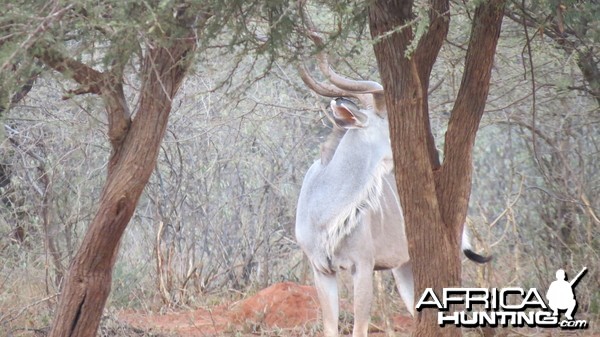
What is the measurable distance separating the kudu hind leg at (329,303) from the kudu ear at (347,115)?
3.74 feet

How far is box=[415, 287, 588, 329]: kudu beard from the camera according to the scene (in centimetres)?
556

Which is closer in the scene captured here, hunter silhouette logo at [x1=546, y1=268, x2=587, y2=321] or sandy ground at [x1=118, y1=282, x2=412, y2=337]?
hunter silhouette logo at [x1=546, y1=268, x2=587, y2=321]

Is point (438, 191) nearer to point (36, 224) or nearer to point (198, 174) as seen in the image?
point (36, 224)

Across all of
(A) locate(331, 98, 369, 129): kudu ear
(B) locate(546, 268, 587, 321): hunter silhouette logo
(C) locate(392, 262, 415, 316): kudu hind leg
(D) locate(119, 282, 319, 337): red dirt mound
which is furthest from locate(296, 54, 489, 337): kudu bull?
(D) locate(119, 282, 319, 337): red dirt mound

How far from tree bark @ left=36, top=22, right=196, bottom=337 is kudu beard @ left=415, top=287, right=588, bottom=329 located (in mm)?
1812

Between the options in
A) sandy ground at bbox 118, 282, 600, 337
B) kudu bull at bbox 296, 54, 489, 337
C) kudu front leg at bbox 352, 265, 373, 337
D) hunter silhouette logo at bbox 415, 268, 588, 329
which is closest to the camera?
hunter silhouette logo at bbox 415, 268, 588, 329

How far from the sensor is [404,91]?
5.41 meters

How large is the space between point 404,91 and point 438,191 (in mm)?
688

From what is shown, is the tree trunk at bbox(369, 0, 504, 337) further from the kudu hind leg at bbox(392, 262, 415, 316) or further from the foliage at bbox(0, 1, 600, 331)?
the kudu hind leg at bbox(392, 262, 415, 316)

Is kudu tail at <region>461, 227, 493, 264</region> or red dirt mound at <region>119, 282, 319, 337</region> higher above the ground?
kudu tail at <region>461, 227, 493, 264</region>

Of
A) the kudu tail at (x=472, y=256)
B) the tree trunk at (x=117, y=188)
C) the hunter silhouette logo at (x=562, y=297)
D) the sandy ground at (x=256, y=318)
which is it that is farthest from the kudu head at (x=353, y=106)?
the sandy ground at (x=256, y=318)

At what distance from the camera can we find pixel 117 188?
595 centimetres

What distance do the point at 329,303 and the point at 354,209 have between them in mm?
725

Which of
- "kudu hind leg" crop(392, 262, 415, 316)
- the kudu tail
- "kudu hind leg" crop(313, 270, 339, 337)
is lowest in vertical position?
"kudu hind leg" crop(313, 270, 339, 337)
